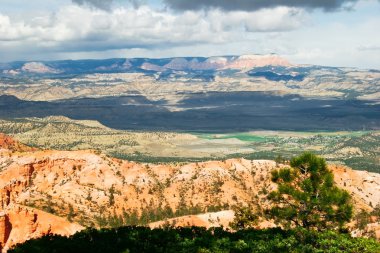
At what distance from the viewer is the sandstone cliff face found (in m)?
112

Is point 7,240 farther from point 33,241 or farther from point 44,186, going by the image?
point 44,186

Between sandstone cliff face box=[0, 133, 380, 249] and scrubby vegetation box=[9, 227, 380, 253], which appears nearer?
scrubby vegetation box=[9, 227, 380, 253]

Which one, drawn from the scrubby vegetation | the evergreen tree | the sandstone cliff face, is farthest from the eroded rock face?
the evergreen tree

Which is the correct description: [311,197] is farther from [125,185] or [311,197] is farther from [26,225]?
[125,185]

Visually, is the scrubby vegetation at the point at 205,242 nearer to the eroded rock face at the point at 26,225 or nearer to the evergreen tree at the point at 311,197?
the evergreen tree at the point at 311,197

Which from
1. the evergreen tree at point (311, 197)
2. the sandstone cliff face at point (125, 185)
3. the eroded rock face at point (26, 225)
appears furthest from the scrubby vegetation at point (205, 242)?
the sandstone cliff face at point (125, 185)

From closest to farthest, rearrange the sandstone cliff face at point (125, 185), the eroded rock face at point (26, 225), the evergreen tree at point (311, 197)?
the evergreen tree at point (311, 197) < the eroded rock face at point (26, 225) < the sandstone cliff face at point (125, 185)

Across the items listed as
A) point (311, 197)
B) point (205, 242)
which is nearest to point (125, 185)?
point (311, 197)

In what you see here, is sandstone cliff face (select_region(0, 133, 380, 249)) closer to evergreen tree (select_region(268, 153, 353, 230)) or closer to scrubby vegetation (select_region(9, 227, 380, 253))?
evergreen tree (select_region(268, 153, 353, 230))

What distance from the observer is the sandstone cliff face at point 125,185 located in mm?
112312

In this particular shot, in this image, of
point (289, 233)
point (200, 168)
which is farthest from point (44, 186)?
point (289, 233)

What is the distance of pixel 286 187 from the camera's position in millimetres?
54844

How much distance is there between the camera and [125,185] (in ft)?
420

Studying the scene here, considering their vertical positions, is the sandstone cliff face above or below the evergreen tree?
below
